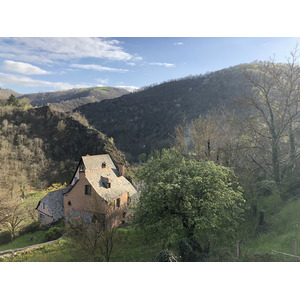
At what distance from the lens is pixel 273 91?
614 cm

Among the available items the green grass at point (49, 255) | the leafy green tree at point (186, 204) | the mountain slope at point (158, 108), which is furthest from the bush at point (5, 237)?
the mountain slope at point (158, 108)

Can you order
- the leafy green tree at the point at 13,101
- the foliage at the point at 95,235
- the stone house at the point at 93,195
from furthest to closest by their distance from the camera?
the leafy green tree at the point at 13,101
the stone house at the point at 93,195
the foliage at the point at 95,235

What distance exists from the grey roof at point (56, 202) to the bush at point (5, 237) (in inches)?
48.7

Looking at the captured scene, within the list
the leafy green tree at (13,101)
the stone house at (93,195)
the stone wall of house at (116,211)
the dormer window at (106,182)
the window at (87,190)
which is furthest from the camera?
the leafy green tree at (13,101)

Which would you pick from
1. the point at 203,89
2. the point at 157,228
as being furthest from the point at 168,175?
the point at 203,89

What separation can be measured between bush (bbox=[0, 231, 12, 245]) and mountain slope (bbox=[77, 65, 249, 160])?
5246mm

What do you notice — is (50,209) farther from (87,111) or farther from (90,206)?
Answer: (87,111)

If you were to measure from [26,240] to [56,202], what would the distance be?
4.35 feet

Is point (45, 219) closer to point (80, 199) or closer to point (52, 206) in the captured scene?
point (52, 206)

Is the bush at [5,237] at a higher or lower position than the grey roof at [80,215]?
lower

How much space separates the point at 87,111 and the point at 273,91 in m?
8.64

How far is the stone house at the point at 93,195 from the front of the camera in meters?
5.21

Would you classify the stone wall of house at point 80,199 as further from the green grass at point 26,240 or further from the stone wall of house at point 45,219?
the stone wall of house at point 45,219
